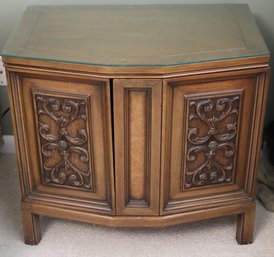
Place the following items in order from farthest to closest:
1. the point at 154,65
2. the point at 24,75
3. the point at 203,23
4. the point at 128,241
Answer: the point at 128,241, the point at 203,23, the point at 24,75, the point at 154,65

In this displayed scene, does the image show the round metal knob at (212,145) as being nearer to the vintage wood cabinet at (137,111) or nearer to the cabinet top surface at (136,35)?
the vintage wood cabinet at (137,111)

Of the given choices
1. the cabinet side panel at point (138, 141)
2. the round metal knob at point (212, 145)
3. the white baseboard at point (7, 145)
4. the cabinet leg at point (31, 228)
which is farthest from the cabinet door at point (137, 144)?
the white baseboard at point (7, 145)

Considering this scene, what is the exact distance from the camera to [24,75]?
1313mm

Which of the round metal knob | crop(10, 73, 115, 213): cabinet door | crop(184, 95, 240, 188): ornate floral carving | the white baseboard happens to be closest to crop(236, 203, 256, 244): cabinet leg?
crop(184, 95, 240, 188): ornate floral carving

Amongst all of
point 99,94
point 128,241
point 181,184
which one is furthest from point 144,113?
point 128,241

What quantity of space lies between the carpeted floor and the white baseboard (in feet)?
1.16

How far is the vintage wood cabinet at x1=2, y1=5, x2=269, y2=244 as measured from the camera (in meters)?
1.26

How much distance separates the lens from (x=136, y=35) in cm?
135

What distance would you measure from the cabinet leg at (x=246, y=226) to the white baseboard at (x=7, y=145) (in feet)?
2.99

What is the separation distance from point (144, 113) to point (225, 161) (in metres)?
0.29

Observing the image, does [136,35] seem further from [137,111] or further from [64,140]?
[64,140]

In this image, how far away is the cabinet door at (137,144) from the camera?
1260 mm

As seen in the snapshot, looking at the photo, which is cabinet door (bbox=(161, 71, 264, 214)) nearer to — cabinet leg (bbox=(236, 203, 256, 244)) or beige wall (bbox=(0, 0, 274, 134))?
cabinet leg (bbox=(236, 203, 256, 244))

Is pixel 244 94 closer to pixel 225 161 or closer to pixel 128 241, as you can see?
pixel 225 161
